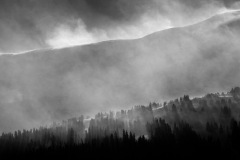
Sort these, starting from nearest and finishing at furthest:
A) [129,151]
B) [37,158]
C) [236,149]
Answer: [236,149], [129,151], [37,158]

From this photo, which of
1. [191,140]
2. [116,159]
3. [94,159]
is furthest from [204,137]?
[94,159]

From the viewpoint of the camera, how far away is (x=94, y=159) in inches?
7082

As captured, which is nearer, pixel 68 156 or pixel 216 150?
pixel 216 150

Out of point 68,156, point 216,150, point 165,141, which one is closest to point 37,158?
point 68,156

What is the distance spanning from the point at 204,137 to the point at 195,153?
24807 millimetres

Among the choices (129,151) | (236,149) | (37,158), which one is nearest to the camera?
(236,149)

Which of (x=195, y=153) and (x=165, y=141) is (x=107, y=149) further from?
(x=195, y=153)

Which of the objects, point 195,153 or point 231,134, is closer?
point 195,153

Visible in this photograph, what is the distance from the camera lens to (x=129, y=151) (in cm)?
18612

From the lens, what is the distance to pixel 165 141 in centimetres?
19712

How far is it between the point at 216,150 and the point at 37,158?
141410 mm

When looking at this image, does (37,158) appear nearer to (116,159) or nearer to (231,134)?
(116,159)

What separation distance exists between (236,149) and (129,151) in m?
77.4

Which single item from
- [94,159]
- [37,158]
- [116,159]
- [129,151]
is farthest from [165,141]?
[37,158]
